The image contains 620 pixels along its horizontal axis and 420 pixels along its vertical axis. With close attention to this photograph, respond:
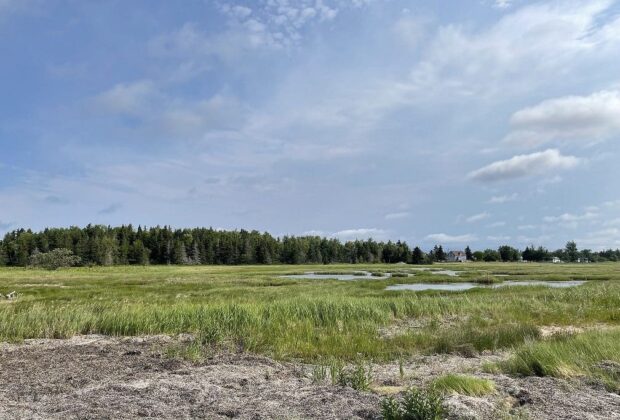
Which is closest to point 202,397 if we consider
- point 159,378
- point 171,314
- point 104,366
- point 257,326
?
point 159,378

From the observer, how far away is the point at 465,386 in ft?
24.2

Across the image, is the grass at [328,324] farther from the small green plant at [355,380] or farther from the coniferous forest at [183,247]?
the coniferous forest at [183,247]

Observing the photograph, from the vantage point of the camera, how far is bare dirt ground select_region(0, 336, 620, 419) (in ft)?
21.3

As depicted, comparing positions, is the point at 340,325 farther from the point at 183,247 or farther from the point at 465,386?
the point at 183,247

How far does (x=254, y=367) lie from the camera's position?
984 centimetres

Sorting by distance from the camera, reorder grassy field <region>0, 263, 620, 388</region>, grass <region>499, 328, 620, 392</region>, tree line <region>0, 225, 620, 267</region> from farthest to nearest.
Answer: tree line <region>0, 225, 620, 267</region>
grassy field <region>0, 263, 620, 388</region>
grass <region>499, 328, 620, 392</region>

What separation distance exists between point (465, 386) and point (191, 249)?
5746 inches

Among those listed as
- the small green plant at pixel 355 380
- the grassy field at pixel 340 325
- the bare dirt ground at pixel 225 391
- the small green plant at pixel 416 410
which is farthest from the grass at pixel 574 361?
the small green plant at pixel 416 410

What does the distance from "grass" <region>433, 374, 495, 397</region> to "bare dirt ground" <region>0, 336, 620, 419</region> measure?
0.58 feet

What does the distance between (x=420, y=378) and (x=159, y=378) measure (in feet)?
15.6

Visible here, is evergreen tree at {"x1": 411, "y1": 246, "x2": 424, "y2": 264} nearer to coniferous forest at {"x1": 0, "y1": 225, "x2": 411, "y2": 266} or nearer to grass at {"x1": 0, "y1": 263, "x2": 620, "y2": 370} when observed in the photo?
coniferous forest at {"x1": 0, "y1": 225, "x2": 411, "y2": 266}

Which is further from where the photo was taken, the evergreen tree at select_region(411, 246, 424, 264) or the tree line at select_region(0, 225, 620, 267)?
the evergreen tree at select_region(411, 246, 424, 264)

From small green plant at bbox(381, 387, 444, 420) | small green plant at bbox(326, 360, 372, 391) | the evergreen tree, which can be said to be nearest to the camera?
small green plant at bbox(381, 387, 444, 420)

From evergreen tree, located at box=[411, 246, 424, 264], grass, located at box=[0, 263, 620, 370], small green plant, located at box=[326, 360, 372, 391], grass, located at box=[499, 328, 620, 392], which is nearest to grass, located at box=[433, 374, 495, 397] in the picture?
small green plant, located at box=[326, 360, 372, 391]
